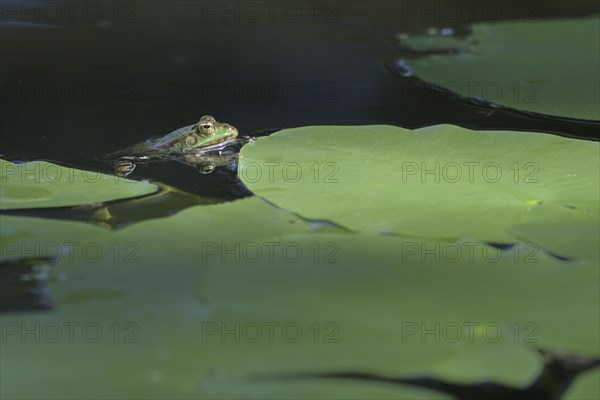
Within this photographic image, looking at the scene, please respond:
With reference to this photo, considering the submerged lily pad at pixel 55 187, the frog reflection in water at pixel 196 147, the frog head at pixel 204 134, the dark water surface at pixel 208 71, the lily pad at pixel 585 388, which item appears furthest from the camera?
the dark water surface at pixel 208 71

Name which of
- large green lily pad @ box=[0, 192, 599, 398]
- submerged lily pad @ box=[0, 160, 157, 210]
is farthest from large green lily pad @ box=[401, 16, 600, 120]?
submerged lily pad @ box=[0, 160, 157, 210]

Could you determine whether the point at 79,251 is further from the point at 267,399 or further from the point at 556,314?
the point at 556,314

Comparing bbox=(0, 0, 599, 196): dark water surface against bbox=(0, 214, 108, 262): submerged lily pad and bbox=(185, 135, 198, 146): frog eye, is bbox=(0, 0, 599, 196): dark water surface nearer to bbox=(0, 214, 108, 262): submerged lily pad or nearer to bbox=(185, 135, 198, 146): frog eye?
bbox=(185, 135, 198, 146): frog eye

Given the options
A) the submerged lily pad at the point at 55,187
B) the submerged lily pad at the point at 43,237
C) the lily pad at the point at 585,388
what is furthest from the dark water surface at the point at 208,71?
the lily pad at the point at 585,388

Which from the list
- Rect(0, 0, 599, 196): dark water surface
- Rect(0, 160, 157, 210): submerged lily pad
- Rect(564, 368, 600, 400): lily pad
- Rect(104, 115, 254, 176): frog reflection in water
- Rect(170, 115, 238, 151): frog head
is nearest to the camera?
Rect(564, 368, 600, 400): lily pad

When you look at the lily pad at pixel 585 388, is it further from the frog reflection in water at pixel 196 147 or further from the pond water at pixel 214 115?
the frog reflection in water at pixel 196 147

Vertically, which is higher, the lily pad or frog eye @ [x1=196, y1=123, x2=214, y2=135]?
the lily pad

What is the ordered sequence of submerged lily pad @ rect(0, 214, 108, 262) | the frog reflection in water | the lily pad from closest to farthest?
the lily pad < submerged lily pad @ rect(0, 214, 108, 262) < the frog reflection in water
